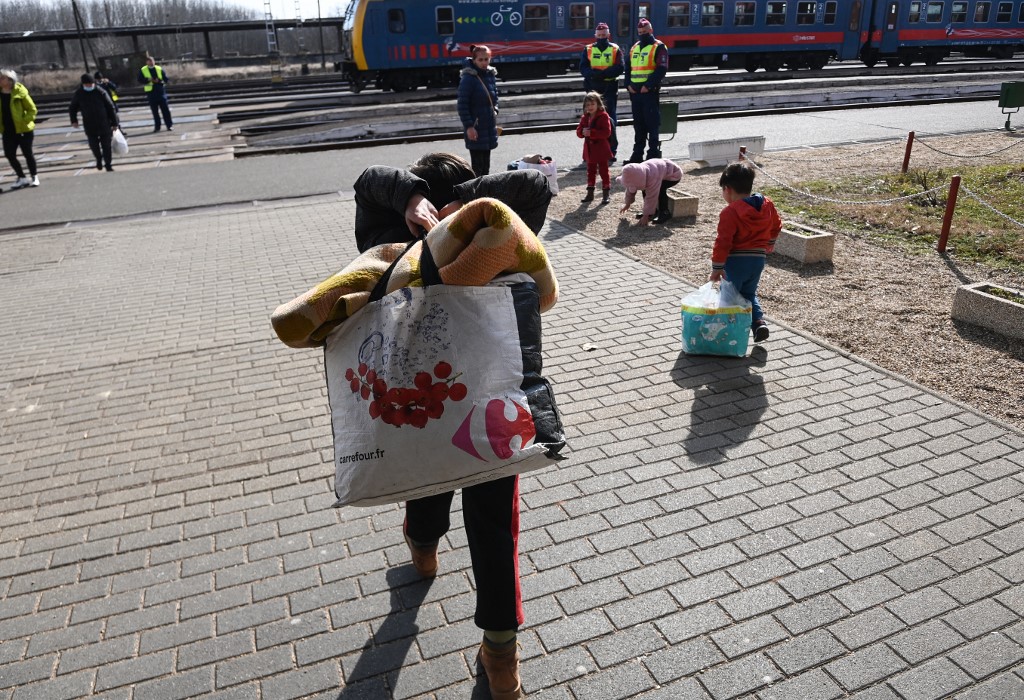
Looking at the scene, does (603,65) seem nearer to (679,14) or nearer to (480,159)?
(480,159)

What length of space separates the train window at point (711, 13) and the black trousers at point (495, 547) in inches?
1126

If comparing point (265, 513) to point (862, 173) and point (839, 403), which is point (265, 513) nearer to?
point (839, 403)

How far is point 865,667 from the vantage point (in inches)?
109

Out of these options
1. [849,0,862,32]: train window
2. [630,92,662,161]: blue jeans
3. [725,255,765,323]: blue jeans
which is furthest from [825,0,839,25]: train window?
[725,255,765,323]: blue jeans

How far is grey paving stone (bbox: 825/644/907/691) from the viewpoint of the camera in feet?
8.86

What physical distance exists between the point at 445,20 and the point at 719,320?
23024 mm

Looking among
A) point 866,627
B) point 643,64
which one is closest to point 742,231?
point 866,627

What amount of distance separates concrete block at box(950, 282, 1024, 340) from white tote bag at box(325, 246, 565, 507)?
15.7 feet

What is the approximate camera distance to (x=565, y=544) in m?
3.52

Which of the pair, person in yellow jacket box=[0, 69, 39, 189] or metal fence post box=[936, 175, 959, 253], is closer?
metal fence post box=[936, 175, 959, 253]

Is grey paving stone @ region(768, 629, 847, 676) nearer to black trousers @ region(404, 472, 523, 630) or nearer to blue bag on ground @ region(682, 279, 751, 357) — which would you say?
black trousers @ region(404, 472, 523, 630)

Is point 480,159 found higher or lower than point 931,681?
higher

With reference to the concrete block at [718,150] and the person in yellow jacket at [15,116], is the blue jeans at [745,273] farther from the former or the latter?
the person in yellow jacket at [15,116]

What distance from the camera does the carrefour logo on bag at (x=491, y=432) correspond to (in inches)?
84.3
